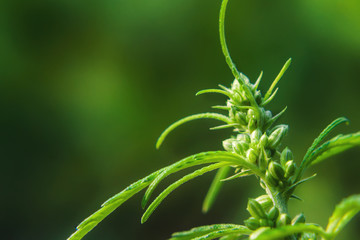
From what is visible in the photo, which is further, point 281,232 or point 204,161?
point 204,161

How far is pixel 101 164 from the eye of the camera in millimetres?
3875

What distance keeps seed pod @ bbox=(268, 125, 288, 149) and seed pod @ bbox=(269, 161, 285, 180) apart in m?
0.04

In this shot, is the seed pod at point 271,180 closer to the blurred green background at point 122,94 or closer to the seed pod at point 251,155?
the seed pod at point 251,155

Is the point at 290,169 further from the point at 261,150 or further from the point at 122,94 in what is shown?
the point at 122,94

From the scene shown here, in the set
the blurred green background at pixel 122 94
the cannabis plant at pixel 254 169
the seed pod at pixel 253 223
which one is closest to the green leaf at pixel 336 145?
the cannabis plant at pixel 254 169

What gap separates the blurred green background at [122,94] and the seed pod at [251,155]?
302 centimetres

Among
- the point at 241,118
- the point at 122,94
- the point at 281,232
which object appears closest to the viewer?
the point at 281,232

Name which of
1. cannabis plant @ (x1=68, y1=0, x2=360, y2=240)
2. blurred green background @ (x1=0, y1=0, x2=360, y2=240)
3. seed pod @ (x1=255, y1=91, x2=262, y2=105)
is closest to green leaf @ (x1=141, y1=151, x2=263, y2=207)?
cannabis plant @ (x1=68, y1=0, x2=360, y2=240)

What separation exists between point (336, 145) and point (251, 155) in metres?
0.10

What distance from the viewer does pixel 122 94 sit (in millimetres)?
3789

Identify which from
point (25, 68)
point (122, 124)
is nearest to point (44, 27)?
point (25, 68)

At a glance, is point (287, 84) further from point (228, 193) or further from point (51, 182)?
point (51, 182)

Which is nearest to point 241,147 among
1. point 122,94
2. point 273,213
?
point 273,213

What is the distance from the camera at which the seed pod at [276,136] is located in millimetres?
472
